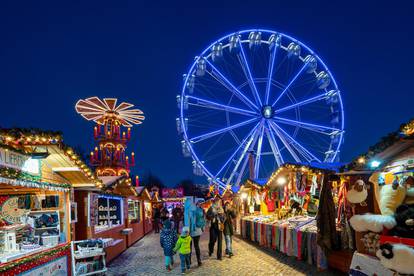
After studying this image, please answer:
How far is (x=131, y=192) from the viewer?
51.8 ft

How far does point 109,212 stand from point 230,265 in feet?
17.9

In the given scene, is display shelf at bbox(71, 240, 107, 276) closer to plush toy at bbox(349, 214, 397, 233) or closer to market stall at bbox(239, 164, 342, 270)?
market stall at bbox(239, 164, 342, 270)

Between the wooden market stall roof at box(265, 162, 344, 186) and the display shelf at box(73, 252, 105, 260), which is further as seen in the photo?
the wooden market stall roof at box(265, 162, 344, 186)

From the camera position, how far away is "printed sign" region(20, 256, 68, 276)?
6.28m

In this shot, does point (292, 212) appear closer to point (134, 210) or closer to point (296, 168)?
point (296, 168)

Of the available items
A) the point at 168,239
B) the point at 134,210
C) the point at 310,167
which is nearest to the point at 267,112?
the point at 134,210

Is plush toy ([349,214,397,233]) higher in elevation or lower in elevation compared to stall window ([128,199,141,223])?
higher

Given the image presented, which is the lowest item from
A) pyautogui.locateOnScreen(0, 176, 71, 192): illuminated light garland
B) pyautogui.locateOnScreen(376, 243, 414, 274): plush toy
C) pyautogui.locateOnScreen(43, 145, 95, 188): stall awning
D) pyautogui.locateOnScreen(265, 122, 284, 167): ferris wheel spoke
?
pyautogui.locateOnScreen(376, 243, 414, 274): plush toy

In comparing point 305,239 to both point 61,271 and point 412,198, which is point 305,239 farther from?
point 61,271

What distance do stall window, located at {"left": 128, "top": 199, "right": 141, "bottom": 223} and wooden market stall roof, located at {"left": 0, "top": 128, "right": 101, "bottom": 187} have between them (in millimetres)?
7988

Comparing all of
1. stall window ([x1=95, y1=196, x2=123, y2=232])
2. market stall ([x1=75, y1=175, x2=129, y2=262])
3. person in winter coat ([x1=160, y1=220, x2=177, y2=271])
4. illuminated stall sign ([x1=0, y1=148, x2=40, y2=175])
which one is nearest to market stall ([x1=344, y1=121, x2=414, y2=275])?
person in winter coat ([x1=160, y1=220, x2=177, y2=271])

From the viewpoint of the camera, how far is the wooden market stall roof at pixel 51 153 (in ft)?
19.0

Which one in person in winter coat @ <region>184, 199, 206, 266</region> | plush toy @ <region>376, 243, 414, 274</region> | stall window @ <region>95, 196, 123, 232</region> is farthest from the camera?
stall window @ <region>95, 196, 123, 232</region>

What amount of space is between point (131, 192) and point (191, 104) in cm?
598
